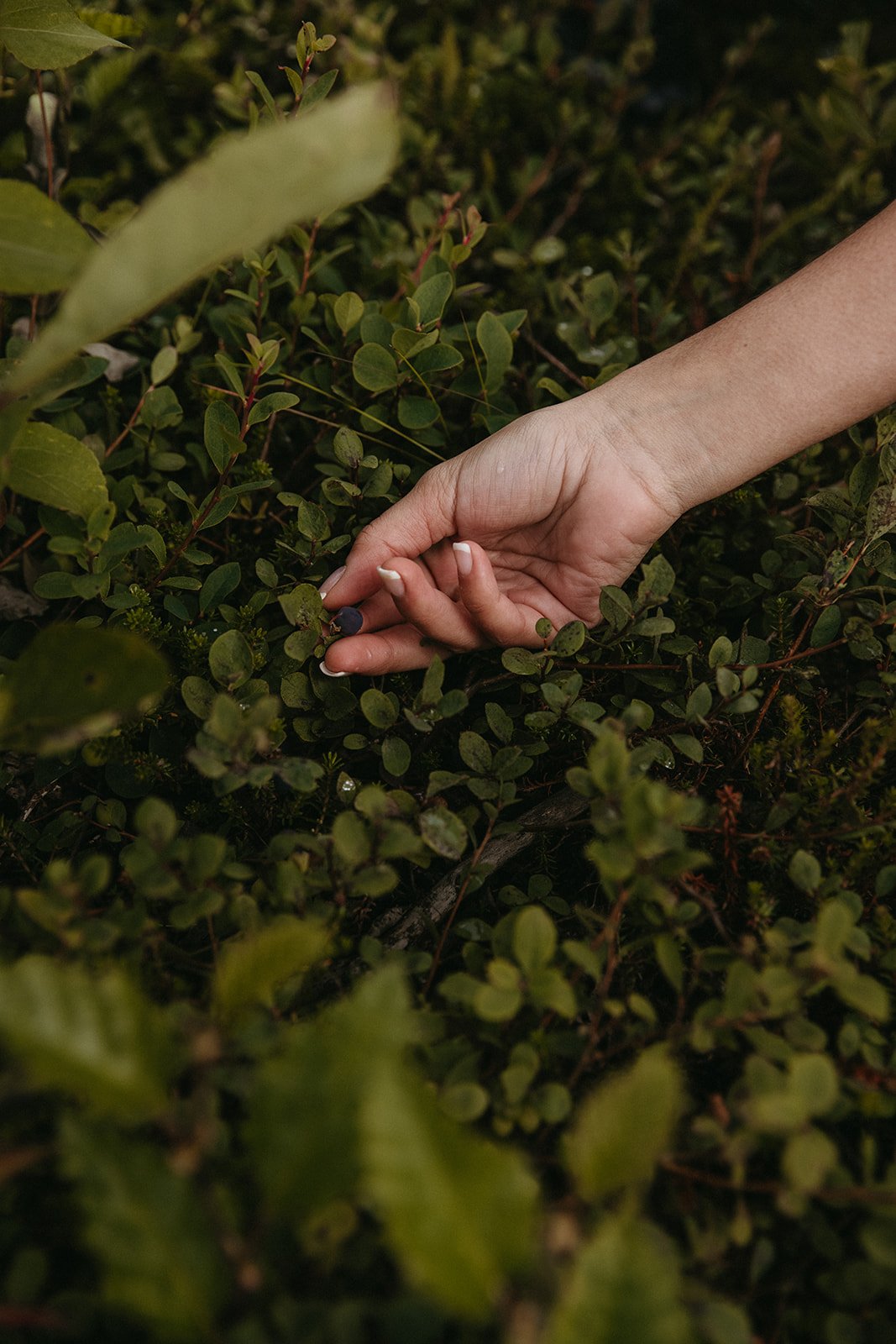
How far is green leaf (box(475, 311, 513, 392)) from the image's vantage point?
1.73 m

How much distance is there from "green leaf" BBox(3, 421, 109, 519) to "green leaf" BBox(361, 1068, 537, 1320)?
40.2 inches

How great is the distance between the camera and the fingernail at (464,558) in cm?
160

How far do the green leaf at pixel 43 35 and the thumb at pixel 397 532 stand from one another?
2.89ft

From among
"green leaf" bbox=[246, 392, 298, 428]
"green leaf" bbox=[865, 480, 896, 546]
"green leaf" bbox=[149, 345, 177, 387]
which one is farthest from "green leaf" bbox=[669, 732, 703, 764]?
"green leaf" bbox=[149, 345, 177, 387]

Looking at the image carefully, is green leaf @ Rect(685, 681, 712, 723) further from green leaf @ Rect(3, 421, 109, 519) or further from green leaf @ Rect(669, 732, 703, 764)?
green leaf @ Rect(3, 421, 109, 519)

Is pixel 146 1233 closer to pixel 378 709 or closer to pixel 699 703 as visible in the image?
pixel 378 709

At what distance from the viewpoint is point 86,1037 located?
78 cm

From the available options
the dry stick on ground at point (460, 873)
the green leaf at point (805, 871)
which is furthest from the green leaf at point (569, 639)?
the green leaf at point (805, 871)

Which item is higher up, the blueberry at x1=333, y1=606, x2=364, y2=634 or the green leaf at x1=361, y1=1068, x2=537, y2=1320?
the green leaf at x1=361, y1=1068, x2=537, y2=1320

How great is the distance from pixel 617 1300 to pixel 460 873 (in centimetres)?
75

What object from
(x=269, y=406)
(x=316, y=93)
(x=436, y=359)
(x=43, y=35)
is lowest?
(x=436, y=359)

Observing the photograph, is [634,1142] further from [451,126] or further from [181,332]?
[451,126]

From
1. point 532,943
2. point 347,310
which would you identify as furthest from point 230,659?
point 347,310

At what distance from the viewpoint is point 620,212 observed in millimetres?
2492
